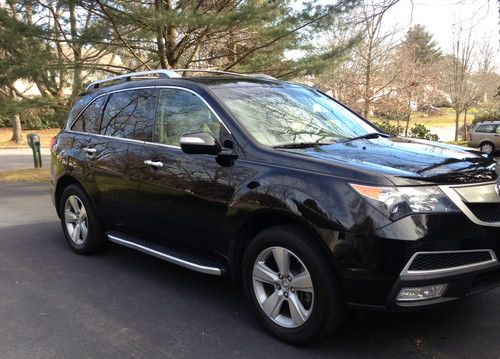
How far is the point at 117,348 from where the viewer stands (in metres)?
3.47

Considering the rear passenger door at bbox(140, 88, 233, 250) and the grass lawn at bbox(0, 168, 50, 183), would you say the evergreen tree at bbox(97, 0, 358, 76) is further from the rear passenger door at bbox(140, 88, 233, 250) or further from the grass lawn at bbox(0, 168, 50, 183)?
the rear passenger door at bbox(140, 88, 233, 250)

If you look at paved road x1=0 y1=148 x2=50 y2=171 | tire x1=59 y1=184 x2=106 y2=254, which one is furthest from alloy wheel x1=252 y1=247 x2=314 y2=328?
paved road x1=0 y1=148 x2=50 y2=171

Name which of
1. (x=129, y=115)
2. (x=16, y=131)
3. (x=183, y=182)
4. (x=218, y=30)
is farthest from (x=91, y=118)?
(x=16, y=131)

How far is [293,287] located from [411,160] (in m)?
1.13

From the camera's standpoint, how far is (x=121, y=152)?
480 centimetres

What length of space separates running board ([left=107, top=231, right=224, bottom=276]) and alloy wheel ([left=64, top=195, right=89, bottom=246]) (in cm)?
60

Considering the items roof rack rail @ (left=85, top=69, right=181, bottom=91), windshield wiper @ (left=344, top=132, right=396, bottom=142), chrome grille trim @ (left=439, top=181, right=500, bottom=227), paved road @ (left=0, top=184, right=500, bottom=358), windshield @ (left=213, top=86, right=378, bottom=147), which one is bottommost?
paved road @ (left=0, top=184, right=500, bottom=358)

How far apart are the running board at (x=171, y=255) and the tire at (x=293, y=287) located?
0.33m

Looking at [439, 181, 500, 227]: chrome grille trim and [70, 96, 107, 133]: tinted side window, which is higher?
[70, 96, 107, 133]: tinted side window

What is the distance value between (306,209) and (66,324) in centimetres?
201

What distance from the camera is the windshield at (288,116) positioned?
3955 millimetres

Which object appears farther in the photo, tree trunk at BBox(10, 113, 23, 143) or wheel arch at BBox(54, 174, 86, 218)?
tree trunk at BBox(10, 113, 23, 143)

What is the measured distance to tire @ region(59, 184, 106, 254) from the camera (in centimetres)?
536

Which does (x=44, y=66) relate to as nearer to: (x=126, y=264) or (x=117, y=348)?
(x=126, y=264)
